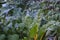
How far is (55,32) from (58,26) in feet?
0.26

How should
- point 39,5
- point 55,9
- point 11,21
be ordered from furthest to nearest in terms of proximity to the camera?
point 39,5
point 55,9
point 11,21

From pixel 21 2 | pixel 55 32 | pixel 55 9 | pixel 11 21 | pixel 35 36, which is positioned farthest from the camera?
pixel 21 2

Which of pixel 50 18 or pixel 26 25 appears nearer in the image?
pixel 26 25

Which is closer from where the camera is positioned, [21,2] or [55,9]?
[55,9]

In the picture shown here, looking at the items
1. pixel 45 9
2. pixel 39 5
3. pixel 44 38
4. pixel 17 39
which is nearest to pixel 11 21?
pixel 17 39

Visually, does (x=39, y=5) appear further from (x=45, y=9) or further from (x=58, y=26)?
(x=58, y=26)

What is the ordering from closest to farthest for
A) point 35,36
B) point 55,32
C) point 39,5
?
point 35,36, point 55,32, point 39,5

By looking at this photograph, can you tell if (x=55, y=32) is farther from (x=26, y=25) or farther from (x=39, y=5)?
(x=39, y=5)

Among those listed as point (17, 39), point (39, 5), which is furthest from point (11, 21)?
point (39, 5)

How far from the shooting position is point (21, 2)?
3.41m

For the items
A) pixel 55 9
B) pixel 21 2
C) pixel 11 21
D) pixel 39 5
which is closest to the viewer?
pixel 11 21

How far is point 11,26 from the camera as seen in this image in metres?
1.96

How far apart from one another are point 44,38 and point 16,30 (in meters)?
0.36

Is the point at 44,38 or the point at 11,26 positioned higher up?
the point at 11,26
